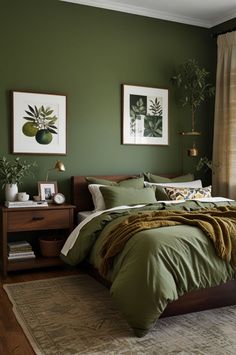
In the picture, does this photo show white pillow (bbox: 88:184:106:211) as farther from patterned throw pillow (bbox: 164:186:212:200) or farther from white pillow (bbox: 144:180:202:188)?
patterned throw pillow (bbox: 164:186:212:200)

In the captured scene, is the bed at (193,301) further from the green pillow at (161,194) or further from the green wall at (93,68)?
the green wall at (93,68)

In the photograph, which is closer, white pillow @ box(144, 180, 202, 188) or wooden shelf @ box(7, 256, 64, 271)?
wooden shelf @ box(7, 256, 64, 271)

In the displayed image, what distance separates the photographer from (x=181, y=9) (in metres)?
5.08

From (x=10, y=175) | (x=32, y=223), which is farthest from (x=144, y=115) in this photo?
(x=32, y=223)

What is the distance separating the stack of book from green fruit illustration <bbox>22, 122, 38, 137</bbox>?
1207 millimetres

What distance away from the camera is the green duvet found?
8.47 feet

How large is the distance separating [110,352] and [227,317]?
38.9 inches

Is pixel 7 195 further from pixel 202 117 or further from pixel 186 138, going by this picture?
pixel 202 117

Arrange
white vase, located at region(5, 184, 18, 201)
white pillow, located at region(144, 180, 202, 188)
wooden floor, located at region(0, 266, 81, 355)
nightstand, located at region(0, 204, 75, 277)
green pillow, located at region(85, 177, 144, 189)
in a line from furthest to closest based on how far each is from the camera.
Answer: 1. white pillow, located at region(144, 180, 202, 188)
2. green pillow, located at region(85, 177, 144, 189)
3. white vase, located at region(5, 184, 18, 201)
4. nightstand, located at region(0, 204, 75, 277)
5. wooden floor, located at region(0, 266, 81, 355)

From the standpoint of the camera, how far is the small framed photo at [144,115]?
16.6 feet

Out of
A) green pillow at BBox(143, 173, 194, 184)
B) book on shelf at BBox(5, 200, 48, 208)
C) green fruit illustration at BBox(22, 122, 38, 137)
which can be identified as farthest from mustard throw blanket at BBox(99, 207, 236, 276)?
green fruit illustration at BBox(22, 122, 38, 137)

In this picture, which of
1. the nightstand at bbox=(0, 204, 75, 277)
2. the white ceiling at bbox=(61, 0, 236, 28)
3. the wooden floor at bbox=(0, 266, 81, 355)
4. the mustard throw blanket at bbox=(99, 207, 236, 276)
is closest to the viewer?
the wooden floor at bbox=(0, 266, 81, 355)

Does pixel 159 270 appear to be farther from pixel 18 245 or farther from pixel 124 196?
pixel 18 245

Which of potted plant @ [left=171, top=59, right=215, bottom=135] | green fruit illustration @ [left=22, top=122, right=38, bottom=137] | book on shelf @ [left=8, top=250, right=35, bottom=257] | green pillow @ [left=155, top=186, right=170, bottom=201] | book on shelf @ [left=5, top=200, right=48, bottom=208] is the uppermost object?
potted plant @ [left=171, top=59, right=215, bottom=135]
